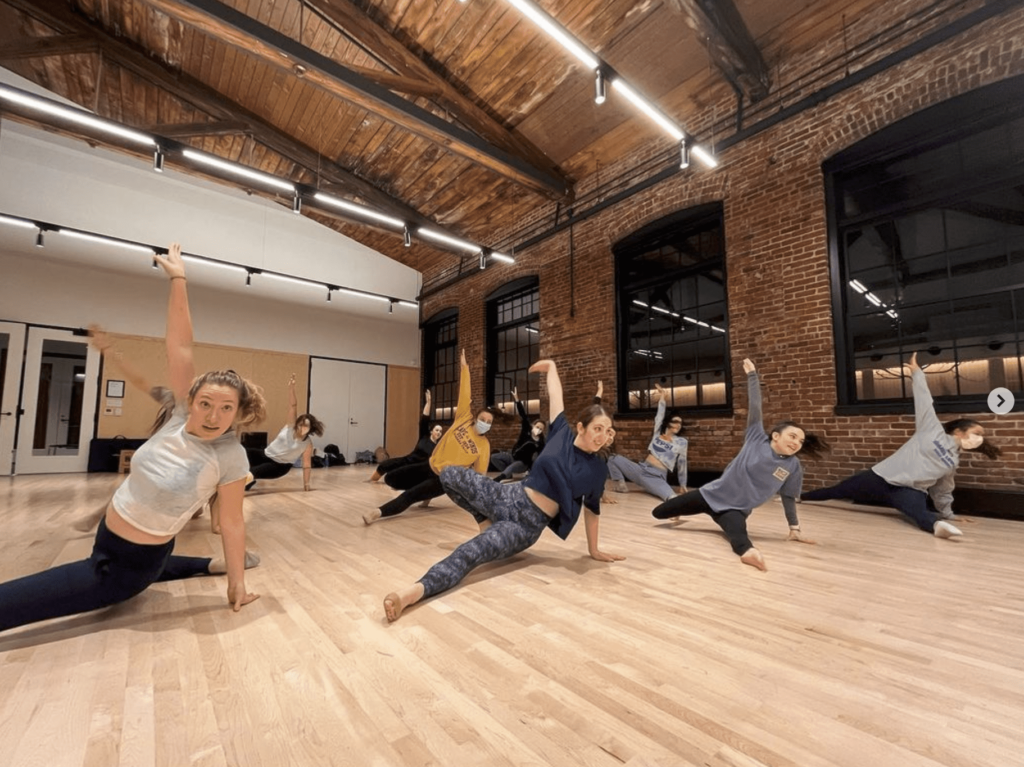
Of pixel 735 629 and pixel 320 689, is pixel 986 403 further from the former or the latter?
pixel 320 689

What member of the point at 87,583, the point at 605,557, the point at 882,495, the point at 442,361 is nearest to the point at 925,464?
the point at 882,495

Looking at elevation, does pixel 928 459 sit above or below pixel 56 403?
below

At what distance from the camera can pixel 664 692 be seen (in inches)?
51.3

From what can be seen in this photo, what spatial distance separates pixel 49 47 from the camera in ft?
20.0

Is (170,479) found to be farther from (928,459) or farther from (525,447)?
(525,447)

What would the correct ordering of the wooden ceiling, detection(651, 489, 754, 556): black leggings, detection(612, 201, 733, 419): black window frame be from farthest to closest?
detection(612, 201, 733, 419): black window frame
the wooden ceiling
detection(651, 489, 754, 556): black leggings

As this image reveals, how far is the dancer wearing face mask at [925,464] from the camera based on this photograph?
3551 mm

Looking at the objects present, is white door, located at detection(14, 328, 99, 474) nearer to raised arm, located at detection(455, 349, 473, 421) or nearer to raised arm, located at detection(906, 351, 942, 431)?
raised arm, located at detection(455, 349, 473, 421)

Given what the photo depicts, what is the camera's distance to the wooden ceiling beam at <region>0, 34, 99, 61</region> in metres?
5.83

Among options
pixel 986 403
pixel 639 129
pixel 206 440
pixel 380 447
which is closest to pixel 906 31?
pixel 639 129

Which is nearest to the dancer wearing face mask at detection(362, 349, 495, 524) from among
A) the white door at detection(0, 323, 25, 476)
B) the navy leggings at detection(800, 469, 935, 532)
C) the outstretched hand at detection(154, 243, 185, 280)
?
the outstretched hand at detection(154, 243, 185, 280)

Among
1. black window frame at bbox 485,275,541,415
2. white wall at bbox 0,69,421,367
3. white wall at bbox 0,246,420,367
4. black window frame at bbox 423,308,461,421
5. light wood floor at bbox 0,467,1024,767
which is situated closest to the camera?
light wood floor at bbox 0,467,1024,767

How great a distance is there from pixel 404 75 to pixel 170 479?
6.11m

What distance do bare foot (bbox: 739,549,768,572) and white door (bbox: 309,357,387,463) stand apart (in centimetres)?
952
